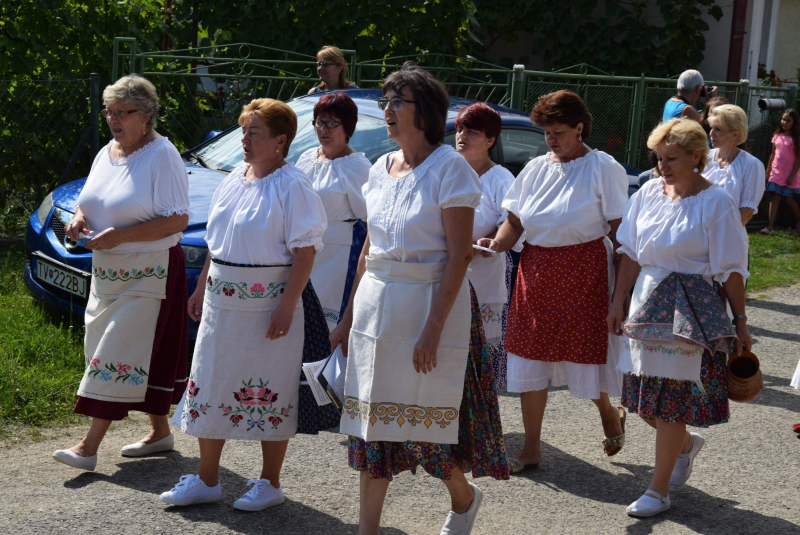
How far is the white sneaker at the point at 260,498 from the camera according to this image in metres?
3.95

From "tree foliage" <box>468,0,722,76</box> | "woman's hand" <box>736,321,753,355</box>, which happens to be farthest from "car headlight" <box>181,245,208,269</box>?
"tree foliage" <box>468,0,722,76</box>

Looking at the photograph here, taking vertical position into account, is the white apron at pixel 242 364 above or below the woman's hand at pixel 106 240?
below

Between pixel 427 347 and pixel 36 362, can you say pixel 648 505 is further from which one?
pixel 36 362

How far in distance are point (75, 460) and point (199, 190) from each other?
2.20 m

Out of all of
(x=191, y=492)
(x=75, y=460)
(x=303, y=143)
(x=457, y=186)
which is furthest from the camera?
(x=303, y=143)

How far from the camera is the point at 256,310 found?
12.6 feet

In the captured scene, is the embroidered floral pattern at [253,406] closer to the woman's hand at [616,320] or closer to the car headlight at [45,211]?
the woman's hand at [616,320]

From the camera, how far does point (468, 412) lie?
3.62 meters

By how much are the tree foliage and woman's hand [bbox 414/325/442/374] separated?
12119 millimetres

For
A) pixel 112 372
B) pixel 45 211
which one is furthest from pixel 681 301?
pixel 45 211

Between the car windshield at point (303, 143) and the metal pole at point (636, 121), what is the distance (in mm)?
6439

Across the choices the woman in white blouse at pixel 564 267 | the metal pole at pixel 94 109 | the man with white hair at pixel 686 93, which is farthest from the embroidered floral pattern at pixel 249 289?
the metal pole at pixel 94 109

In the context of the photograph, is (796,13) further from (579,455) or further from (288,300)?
(288,300)

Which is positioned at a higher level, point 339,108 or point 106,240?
point 339,108
